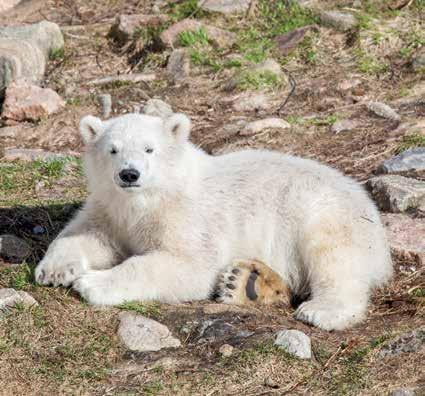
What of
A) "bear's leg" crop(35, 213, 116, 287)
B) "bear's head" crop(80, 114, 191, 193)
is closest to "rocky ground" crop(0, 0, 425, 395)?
"bear's leg" crop(35, 213, 116, 287)

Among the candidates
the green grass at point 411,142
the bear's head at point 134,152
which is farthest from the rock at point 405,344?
the green grass at point 411,142

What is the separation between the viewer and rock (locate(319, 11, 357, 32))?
34.3 ft

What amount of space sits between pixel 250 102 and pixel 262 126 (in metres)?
0.77

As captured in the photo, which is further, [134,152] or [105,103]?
[105,103]

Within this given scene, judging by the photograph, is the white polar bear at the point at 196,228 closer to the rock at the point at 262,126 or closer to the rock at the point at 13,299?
the rock at the point at 13,299

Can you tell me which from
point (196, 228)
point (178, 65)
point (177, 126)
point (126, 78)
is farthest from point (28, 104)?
point (196, 228)

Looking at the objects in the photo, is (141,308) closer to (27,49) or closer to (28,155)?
(28,155)

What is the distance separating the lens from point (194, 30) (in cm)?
1084

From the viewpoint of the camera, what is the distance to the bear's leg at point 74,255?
18.1ft

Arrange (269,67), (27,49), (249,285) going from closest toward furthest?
1. (249,285)
2. (269,67)
3. (27,49)

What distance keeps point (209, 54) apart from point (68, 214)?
161 inches

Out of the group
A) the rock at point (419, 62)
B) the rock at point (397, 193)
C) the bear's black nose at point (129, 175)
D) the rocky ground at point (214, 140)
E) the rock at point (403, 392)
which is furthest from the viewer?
the rock at point (419, 62)

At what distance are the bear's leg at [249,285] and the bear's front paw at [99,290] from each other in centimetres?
66

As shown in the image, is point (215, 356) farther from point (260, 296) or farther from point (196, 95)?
point (196, 95)
